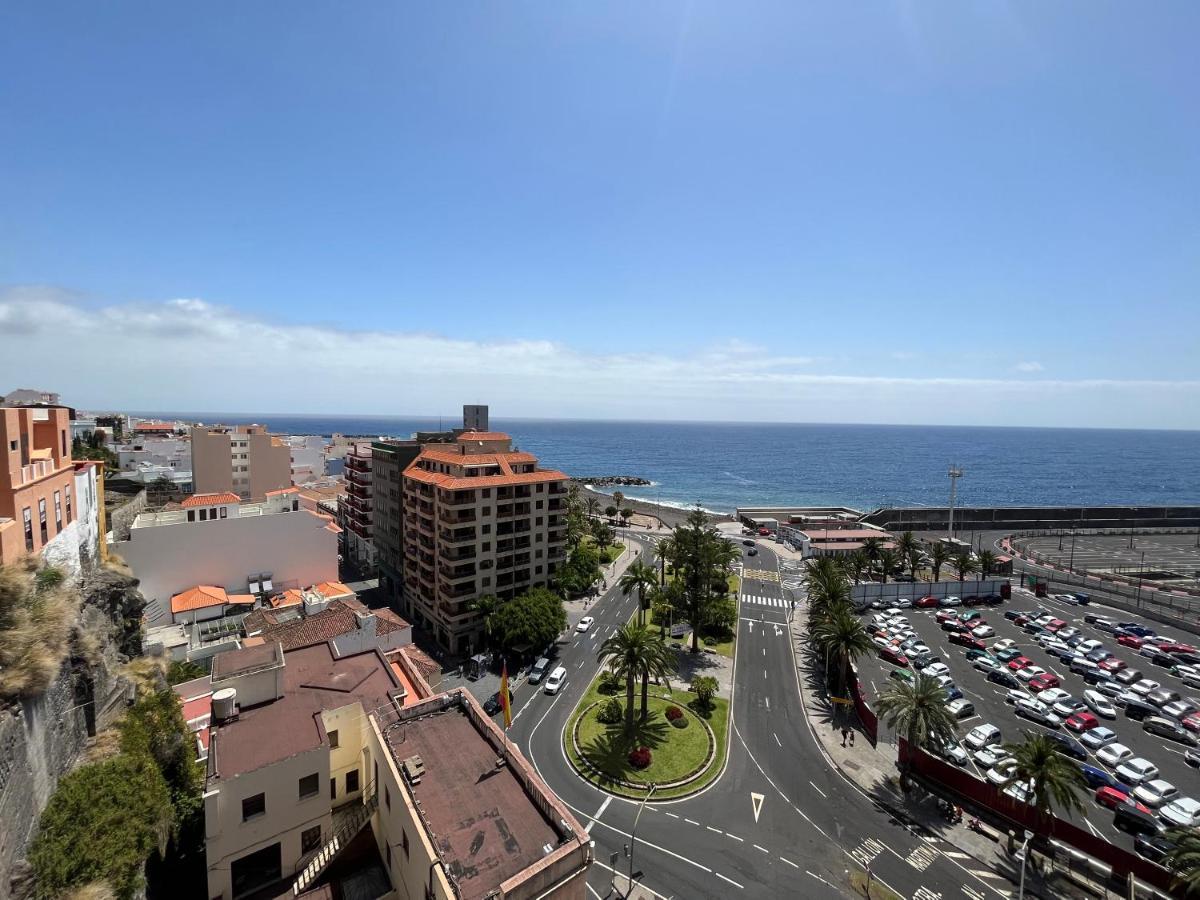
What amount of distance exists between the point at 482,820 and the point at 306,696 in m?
13.4

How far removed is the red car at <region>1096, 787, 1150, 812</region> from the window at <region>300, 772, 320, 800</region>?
50870mm

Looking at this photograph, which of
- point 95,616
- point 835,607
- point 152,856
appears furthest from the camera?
point 835,607

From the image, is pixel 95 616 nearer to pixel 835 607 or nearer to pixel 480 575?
pixel 480 575

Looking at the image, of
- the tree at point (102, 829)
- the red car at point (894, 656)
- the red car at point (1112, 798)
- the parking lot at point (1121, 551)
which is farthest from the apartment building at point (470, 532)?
the parking lot at point (1121, 551)

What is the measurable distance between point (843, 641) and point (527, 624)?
30.6 meters

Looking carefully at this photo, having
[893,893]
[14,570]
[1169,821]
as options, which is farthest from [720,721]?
[14,570]

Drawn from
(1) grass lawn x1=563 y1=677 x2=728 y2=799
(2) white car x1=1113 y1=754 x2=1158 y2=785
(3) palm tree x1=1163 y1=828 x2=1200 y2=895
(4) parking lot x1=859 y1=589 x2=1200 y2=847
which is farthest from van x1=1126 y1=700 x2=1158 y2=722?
(1) grass lawn x1=563 y1=677 x2=728 y2=799

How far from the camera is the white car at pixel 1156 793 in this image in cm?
3681

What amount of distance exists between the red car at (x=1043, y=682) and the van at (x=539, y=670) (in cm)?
4900

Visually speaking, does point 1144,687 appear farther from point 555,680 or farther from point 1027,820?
point 555,680

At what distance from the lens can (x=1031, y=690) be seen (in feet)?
172

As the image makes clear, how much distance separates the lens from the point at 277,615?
49562mm

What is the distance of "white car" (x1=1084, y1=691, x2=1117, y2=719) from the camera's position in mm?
48216

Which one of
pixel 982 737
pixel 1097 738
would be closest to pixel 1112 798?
pixel 982 737
